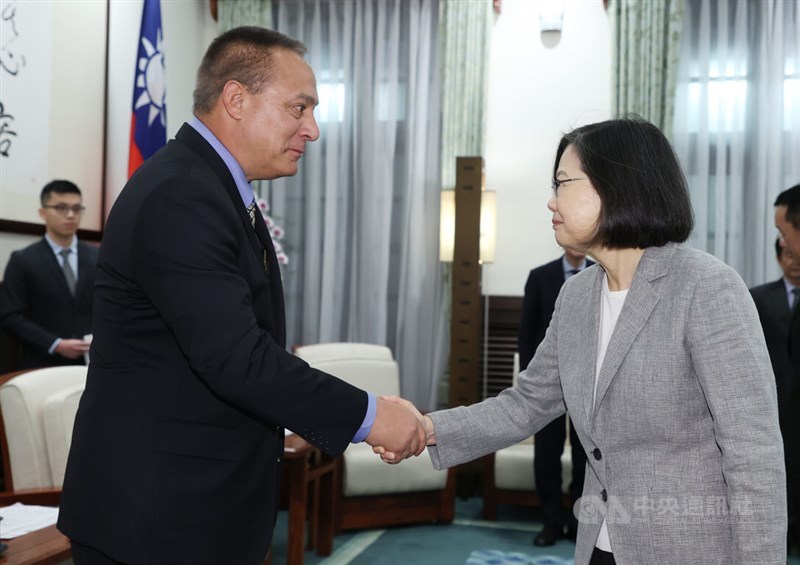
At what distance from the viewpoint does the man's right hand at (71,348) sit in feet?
13.2

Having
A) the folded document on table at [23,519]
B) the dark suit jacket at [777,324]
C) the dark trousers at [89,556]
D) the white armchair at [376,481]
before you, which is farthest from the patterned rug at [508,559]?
the dark trousers at [89,556]

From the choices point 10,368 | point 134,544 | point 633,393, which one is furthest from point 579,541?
point 10,368

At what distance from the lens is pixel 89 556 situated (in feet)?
4.94

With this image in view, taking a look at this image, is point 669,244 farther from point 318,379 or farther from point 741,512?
point 318,379

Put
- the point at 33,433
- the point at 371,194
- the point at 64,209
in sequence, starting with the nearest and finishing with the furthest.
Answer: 1. the point at 33,433
2. the point at 64,209
3. the point at 371,194

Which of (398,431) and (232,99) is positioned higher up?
(232,99)

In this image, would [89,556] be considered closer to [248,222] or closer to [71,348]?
[248,222]

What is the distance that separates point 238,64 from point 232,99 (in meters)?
0.08

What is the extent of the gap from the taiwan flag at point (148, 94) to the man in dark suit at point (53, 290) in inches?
31.5

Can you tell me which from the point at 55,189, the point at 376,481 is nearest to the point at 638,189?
the point at 376,481

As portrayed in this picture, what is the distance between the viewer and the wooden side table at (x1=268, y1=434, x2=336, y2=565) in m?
3.65

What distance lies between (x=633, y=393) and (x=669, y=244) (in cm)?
32

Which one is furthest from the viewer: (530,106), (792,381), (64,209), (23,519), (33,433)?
(530,106)

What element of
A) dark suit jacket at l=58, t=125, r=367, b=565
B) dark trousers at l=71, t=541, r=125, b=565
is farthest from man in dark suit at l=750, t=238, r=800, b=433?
dark trousers at l=71, t=541, r=125, b=565
